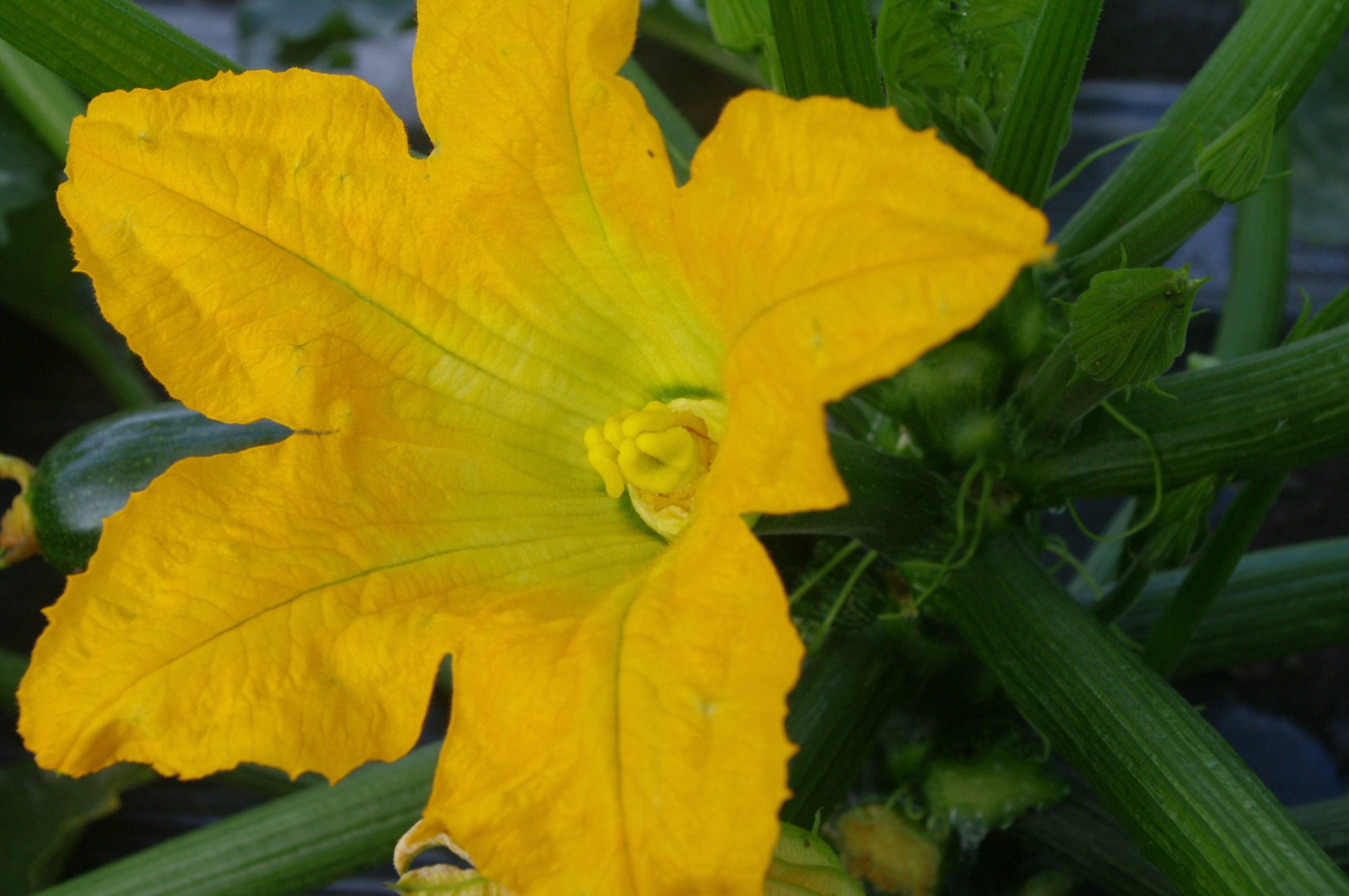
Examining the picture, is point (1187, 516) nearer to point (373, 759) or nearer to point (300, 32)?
point (373, 759)

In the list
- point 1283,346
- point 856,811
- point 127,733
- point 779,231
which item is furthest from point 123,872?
point 1283,346

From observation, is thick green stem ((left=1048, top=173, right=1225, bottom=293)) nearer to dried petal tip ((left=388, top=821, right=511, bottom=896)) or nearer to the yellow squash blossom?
the yellow squash blossom

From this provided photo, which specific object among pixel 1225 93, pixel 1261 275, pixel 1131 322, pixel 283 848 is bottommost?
pixel 283 848

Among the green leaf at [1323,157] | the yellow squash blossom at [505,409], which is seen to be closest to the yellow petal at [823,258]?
the yellow squash blossom at [505,409]

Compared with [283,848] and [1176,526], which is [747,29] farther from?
[283,848]

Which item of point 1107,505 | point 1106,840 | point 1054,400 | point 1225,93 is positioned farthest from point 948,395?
point 1107,505

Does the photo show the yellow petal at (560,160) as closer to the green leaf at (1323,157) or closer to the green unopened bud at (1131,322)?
the green unopened bud at (1131,322)
